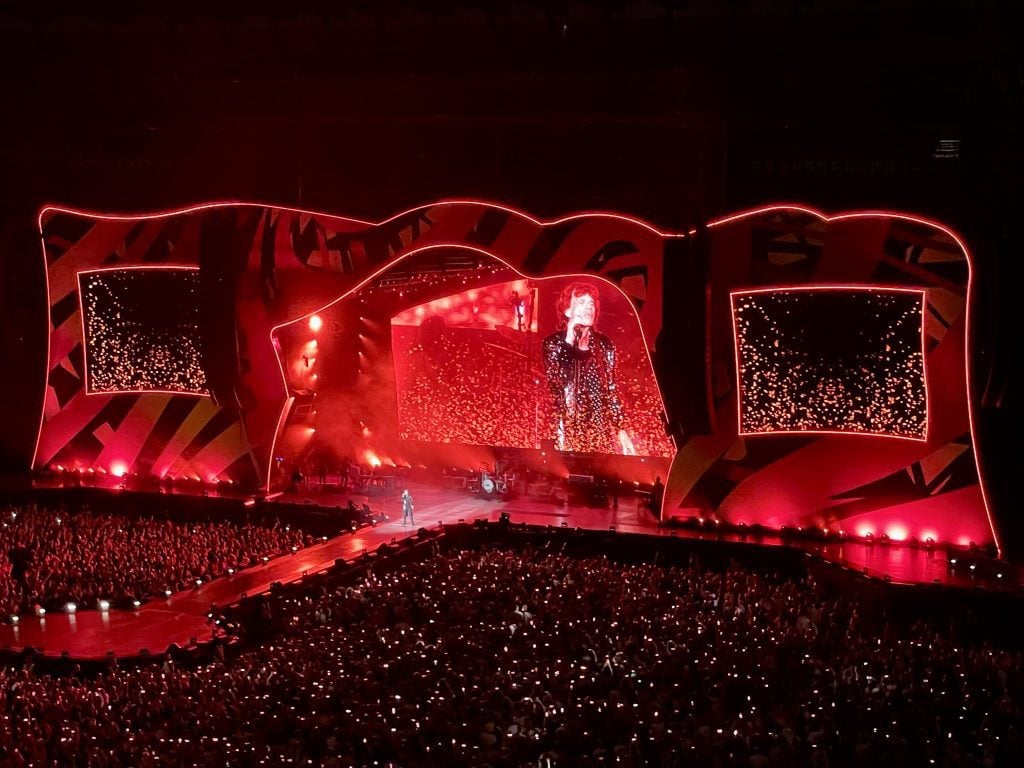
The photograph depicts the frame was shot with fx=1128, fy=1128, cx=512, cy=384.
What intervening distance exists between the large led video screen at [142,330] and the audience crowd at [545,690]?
7775 millimetres

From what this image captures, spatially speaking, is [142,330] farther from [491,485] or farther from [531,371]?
[531,371]

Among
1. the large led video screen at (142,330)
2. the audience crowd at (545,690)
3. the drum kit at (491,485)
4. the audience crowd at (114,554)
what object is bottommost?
the drum kit at (491,485)

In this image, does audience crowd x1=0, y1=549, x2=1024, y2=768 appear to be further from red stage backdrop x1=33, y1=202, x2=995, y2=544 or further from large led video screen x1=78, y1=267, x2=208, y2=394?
large led video screen x1=78, y1=267, x2=208, y2=394

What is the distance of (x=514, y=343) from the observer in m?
17.5

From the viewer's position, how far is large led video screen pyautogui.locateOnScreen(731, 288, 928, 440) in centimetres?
1369

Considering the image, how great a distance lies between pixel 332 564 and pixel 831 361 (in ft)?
Answer: 21.7

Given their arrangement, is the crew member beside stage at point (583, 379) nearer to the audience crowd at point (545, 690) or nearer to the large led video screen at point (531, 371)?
the large led video screen at point (531, 371)

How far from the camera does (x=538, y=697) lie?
25.0ft

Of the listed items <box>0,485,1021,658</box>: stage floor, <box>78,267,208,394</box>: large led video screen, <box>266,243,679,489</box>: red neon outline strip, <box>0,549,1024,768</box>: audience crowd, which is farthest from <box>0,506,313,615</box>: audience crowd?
<box>78,267,208,394</box>: large led video screen

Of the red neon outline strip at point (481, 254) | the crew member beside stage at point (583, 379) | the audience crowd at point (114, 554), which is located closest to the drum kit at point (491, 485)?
the crew member beside stage at point (583, 379)

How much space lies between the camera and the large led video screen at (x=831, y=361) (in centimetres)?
1369

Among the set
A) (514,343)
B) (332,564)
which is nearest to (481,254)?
(514,343)

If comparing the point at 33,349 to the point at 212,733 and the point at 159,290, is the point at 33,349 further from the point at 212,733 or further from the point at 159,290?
the point at 212,733

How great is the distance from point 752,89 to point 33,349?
12.2 metres
